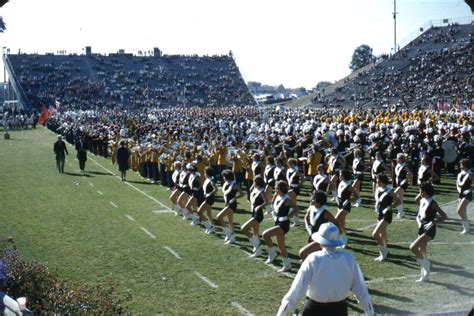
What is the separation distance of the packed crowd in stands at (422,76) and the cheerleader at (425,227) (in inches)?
1517

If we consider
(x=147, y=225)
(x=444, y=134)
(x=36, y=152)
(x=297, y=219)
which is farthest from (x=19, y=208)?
(x=36, y=152)

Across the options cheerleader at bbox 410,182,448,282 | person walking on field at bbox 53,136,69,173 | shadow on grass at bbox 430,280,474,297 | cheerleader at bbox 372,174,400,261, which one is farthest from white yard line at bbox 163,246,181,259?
person walking on field at bbox 53,136,69,173

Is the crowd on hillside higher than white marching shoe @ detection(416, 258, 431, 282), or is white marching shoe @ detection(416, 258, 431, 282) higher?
the crowd on hillside

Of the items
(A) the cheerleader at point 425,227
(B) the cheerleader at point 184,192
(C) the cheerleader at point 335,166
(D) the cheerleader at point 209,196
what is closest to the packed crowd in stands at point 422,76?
(C) the cheerleader at point 335,166

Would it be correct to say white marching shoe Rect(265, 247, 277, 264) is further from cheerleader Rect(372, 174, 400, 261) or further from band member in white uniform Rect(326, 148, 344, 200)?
band member in white uniform Rect(326, 148, 344, 200)

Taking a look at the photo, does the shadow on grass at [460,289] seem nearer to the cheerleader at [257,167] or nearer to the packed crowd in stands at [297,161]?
the packed crowd in stands at [297,161]

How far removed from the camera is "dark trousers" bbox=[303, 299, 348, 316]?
5371mm

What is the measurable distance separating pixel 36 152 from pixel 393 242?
27.5 m

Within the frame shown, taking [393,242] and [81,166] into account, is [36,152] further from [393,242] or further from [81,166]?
[393,242]

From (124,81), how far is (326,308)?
71.5 meters

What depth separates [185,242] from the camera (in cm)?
1323

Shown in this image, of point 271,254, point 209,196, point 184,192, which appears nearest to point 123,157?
point 184,192

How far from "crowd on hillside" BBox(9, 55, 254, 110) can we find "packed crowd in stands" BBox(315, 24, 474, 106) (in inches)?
689

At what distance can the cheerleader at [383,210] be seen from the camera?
11.1 metres
